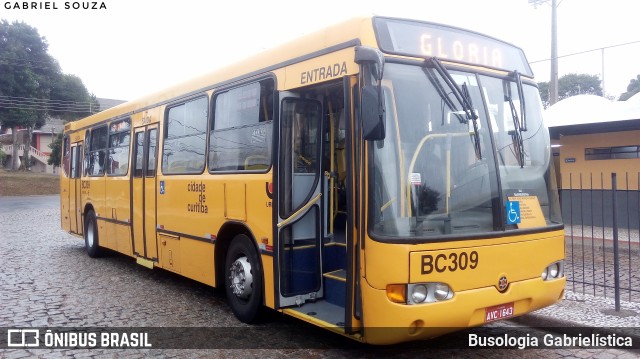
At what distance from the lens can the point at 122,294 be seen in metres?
7.76

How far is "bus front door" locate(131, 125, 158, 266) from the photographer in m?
8.32

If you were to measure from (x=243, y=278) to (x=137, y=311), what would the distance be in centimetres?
170

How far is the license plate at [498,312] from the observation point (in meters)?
4.56

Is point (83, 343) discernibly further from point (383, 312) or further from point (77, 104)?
point (77, 104)

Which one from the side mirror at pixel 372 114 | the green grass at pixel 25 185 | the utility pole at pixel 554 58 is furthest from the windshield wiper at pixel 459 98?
the green grass at pixel 25 185

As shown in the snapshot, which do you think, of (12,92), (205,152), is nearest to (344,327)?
(205,152)

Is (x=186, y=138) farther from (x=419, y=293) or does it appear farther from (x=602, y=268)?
(x=602, y=268)

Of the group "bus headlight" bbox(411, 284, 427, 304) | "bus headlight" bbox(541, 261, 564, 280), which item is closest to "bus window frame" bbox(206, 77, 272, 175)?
"bus headlight" bbox(411, 284, 427, 304)

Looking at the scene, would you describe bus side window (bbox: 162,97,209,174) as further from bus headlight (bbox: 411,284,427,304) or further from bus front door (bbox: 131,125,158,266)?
bus headlight (bbox: 411,284,427,304)

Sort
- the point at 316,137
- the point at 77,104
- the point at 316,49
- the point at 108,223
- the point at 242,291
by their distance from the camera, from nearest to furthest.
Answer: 1. the point at 316,49
2. the point at 316,137
3. the point at 242,291
4. the point at 108,223
5. the point at 77,104

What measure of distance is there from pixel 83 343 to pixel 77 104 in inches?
1736

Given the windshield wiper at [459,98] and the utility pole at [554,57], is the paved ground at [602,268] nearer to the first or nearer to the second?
the windshield wiper at [459,98]

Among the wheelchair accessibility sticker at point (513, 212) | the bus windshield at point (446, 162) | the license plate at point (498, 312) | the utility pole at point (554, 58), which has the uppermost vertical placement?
the utility pole at point (554, 58)

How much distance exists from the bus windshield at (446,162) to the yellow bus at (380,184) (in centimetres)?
1
